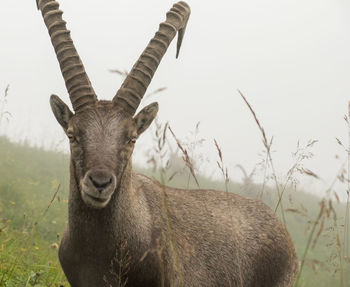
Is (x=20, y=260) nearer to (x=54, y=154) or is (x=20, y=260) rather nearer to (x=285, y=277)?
(x=285, y=277)

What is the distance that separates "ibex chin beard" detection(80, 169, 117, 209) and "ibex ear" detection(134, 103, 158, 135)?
3.91ft

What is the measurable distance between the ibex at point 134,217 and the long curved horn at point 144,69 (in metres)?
0.01

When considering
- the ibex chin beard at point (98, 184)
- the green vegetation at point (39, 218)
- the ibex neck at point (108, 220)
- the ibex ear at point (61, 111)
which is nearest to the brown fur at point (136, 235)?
the ibex neck at point (108, 220)

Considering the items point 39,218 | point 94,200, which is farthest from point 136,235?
point 39,218

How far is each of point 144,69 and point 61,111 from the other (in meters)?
1.05

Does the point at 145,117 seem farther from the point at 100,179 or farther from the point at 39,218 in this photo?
the point at 39,218

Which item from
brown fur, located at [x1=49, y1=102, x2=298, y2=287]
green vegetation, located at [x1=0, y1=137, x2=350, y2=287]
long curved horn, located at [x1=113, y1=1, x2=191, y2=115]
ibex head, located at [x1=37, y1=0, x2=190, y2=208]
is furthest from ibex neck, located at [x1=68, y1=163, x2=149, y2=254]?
green vegetation, located at [x1=0, y1=137, x2=350, y2=287]

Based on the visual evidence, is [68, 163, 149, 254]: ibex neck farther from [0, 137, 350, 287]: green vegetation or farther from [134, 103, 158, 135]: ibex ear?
[0, 137, 350, 287]: green vegetation

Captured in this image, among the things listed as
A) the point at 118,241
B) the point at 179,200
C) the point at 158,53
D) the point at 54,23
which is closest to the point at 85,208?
the point at 118,241

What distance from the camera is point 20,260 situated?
5.80 metres

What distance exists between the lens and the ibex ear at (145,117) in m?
4.61

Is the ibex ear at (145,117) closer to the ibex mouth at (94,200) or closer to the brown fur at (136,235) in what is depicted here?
the brown fur at (136,235)

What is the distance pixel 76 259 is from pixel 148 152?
1.59m

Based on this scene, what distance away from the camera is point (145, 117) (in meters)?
4.69
